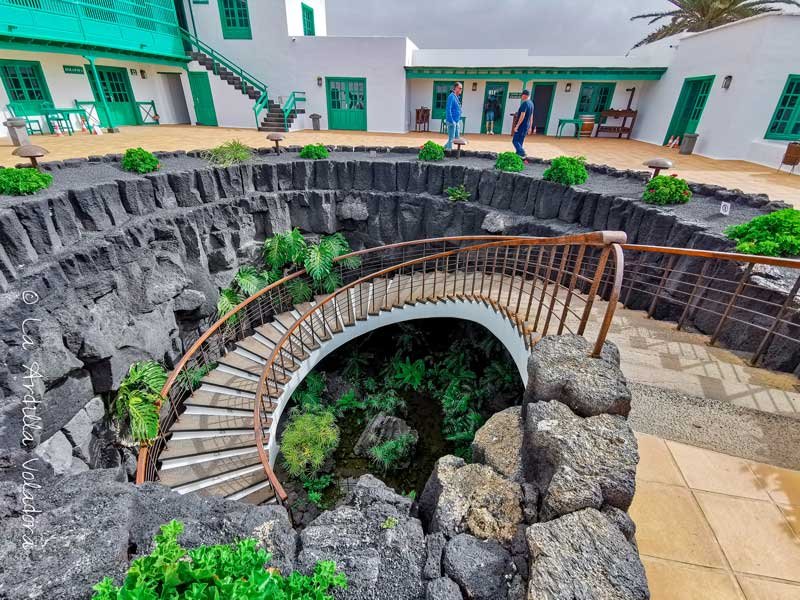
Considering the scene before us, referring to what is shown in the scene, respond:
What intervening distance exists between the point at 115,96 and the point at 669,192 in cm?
1944

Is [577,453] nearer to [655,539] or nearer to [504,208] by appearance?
[655,539]

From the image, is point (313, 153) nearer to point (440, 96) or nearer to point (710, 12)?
point (440, 96)

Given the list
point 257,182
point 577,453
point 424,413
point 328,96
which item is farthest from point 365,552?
point 328,96

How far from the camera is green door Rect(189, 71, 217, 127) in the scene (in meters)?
16.3

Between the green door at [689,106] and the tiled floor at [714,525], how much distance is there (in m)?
14.3

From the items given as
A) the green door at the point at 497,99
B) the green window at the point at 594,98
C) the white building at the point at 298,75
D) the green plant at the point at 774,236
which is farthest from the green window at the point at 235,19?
the green plant at the point at 774,236

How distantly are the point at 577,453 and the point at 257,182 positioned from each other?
9752 mm

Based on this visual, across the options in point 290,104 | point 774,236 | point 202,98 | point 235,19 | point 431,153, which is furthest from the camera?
point 202,98

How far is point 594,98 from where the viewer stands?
1628cm

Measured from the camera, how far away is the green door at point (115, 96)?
14453 millimetres

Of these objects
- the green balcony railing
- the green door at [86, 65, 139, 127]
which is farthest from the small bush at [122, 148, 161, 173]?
the green door at [86, 65, 139, 127]

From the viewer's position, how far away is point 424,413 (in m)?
8.16

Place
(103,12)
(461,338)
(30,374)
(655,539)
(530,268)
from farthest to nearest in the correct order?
(103,12)
(461,338)
(530,268)
(30,374)
(655,539)

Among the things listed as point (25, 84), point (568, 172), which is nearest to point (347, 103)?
point (25, 84)
